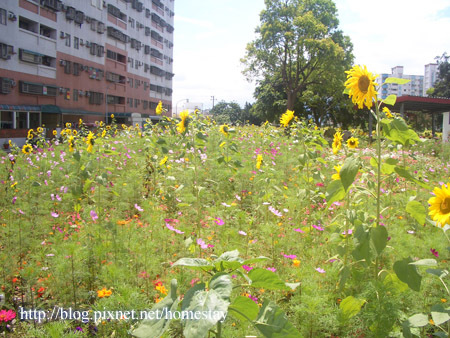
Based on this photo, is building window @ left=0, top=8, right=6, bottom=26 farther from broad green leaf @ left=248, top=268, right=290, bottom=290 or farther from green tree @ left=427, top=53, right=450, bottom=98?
green tree @ left=427, top=53, right=450, bottom=98

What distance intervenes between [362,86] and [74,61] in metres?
24.3

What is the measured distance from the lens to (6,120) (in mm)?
17328

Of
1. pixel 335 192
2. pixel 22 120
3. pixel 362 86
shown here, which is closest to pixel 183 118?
pixel 362 86

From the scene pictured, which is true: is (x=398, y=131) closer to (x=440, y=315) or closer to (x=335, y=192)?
(x=335, y=192)

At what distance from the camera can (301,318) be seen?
57.6 inches

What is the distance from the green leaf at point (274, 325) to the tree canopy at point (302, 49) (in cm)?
2116

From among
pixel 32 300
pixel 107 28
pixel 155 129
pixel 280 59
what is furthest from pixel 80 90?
pixel 32 300

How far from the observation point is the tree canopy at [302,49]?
20.5 meters

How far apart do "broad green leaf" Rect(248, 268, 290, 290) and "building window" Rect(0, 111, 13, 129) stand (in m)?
20.0

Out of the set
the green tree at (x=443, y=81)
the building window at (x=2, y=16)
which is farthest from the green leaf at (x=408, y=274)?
the green tree at (x=443, y=81)

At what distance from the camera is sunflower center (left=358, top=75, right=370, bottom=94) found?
1.53 m

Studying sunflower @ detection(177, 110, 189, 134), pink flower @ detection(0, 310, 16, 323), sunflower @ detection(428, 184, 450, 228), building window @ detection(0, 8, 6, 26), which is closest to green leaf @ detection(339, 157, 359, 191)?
sunflower @ detection(428, 184, 450, 228)

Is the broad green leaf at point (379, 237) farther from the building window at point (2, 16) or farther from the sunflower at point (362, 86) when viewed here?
the building window at point (2, 16)

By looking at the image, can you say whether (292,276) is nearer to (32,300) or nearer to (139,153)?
(32,300)
